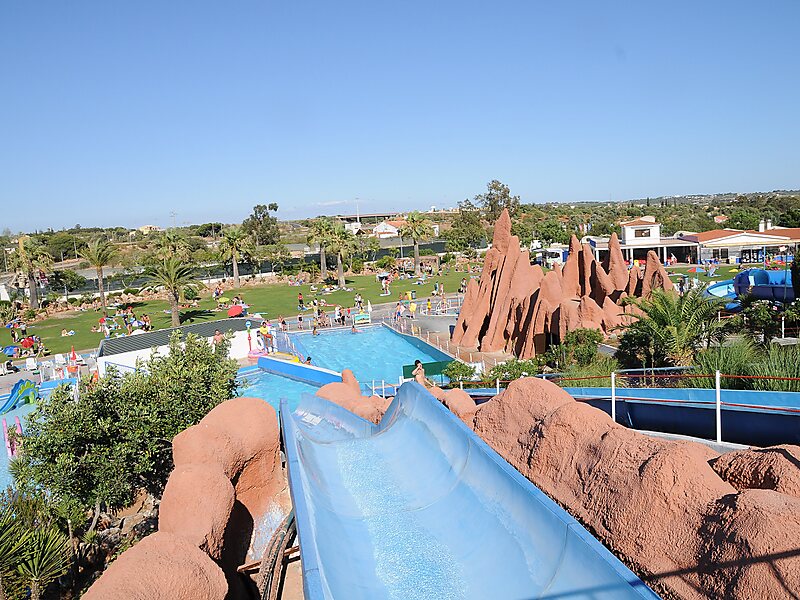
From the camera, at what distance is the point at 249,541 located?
10.4 m

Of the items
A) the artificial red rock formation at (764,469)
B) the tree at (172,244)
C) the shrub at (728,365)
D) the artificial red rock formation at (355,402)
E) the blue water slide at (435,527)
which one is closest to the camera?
the artificial red rock formation at (764,469)

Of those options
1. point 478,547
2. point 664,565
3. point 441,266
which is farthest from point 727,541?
point 441,266

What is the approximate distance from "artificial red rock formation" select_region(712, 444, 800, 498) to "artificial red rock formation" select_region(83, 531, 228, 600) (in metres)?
4.69

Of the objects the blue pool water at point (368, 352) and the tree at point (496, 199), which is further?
the tree at point (496, 199)

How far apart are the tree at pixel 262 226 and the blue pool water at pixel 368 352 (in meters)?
54.4

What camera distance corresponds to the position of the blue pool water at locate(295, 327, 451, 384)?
26859mm

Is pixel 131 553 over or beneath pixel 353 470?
over

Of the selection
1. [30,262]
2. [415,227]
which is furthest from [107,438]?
[415,227]

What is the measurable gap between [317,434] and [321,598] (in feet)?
25.7

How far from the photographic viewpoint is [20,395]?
76.6 ft

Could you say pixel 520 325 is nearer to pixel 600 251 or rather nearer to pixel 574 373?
pixel 574 373

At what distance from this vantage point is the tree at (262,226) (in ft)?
283

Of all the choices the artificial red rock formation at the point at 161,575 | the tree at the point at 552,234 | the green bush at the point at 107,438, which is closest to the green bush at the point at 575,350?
the green bush at the point at 107,438

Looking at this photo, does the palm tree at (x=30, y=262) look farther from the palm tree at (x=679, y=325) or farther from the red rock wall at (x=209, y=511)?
the palm tree at (x=679, y=325)
